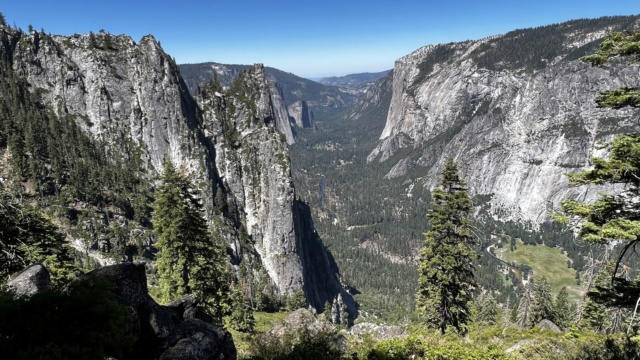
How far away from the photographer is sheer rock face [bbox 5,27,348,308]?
509 feet

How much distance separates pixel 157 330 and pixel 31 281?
544 centimetres

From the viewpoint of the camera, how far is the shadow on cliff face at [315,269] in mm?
161750

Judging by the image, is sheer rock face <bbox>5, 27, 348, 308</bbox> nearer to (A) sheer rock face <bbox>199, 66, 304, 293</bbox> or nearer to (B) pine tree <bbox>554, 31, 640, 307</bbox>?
(A) sheer rock face <bbox>199, 66, 304, 293</bbox>

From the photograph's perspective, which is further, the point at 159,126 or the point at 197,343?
the point at 159,126

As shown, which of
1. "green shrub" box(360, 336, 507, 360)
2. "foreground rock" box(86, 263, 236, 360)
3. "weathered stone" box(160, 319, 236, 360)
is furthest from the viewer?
"green shrub" box(360, 336, 507, 360)

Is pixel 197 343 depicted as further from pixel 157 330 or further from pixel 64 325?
pixel 64 325

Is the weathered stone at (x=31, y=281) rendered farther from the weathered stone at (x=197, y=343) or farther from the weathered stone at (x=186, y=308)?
the weathered stone at (x=186, y=308)

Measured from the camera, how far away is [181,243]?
105 feet

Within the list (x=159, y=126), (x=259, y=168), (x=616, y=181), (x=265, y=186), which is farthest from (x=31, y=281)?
(x=159, y=126)

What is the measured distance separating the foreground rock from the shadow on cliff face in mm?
141555

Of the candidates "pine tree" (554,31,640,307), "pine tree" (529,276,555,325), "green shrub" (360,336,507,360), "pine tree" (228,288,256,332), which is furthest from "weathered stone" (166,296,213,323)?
"pine tree" (529,276,555,325)

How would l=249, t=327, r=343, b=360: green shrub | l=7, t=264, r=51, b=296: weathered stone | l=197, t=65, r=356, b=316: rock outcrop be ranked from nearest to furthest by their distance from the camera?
l=7, t=264, r=51, b=296: weathered stone
l=249, t=327, r=343, b=360: green shrub
l=197, t=65, r=356, b=316: rock outcrop

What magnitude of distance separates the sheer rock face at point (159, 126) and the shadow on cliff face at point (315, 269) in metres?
4.28

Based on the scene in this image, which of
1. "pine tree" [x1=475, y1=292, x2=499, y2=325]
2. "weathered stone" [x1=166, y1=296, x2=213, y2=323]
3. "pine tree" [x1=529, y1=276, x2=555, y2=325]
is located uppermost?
"weathered stone" [x1=166, y1=296, x2=213, y2=323]
